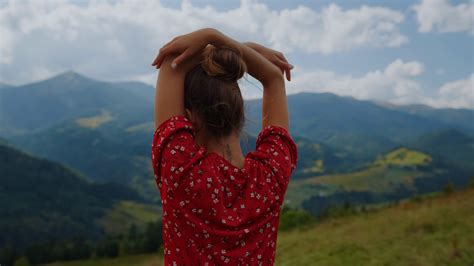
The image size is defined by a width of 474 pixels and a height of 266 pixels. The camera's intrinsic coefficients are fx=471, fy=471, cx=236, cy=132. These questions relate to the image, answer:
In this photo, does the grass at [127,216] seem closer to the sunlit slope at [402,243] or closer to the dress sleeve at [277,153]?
the sunlit slope at [402,243]

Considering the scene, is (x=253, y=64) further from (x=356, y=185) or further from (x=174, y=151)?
(x=356, y=185)

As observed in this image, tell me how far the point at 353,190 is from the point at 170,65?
595ft

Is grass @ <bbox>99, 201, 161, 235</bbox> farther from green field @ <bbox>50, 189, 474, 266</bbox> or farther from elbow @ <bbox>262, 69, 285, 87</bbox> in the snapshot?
elbow @ <bbox>262, 69, 285, 87</bbox>

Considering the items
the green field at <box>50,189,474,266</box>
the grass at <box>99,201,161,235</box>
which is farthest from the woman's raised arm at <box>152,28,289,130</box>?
the grass at <box>99,201,161,235</box>

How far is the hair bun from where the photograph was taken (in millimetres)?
1840

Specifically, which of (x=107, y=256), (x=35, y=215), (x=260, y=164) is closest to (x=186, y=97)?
(x=260, y=164)

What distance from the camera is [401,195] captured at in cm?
17288

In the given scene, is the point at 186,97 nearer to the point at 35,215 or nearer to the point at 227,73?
the point at 227,73

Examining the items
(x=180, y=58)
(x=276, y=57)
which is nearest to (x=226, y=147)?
(x=180, y=58)

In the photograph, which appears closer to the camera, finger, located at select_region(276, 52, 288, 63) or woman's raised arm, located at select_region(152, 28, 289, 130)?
woman's raised arm, located at select_region(152, 28, 289, 130)

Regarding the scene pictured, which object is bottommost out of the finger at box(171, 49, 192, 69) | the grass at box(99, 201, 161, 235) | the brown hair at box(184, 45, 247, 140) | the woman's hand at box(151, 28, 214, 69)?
the grass at box(99, 201, 161, 235)

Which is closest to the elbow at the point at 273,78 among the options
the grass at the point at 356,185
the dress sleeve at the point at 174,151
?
the dress sleeve at the point at 174,151

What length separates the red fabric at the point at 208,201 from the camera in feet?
5.82

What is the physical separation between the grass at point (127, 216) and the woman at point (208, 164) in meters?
135
